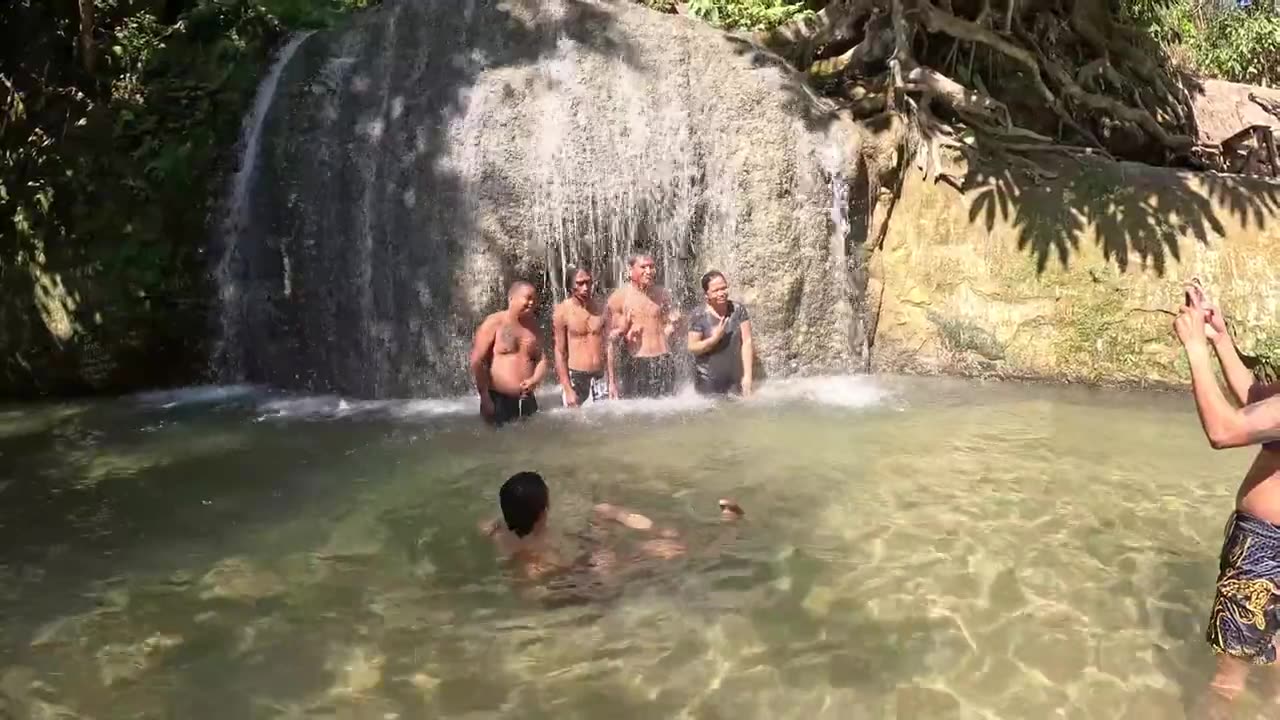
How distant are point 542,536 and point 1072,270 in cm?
609

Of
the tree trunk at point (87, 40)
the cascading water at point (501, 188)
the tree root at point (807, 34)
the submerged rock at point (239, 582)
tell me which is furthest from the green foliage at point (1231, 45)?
the submerged rock at point (239, 582)

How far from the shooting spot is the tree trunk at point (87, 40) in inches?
376

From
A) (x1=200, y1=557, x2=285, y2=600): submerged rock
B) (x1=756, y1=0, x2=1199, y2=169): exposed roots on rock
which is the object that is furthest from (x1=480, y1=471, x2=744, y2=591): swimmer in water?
(x1=756, y1=0, x2=1199, y2=169): exposed roots on rock

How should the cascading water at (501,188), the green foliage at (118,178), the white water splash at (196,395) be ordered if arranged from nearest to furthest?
the white water splash at (196,395)
the cascading water at (501,188)
the green foliage at (118,178)

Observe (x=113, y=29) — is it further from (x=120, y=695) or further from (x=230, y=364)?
(x=120, y=695)

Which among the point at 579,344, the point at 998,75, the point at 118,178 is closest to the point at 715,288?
the point at 579,344

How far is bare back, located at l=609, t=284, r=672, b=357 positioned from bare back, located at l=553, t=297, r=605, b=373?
30 cm

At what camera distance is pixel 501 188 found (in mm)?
8703

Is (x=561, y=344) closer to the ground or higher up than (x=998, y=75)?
closer to the ground

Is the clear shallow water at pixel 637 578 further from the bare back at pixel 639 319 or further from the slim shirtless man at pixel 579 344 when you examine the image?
the bare back at pixel 639 319

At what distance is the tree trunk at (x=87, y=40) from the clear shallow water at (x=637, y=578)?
394 cm

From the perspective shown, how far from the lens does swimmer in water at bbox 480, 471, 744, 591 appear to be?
4.62 m

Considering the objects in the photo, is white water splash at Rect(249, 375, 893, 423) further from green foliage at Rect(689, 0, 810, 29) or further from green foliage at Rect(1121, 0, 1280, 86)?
green foliage at Rect(1121, 0, 1280, 86)

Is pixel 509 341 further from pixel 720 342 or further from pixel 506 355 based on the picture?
pixel 720 342
